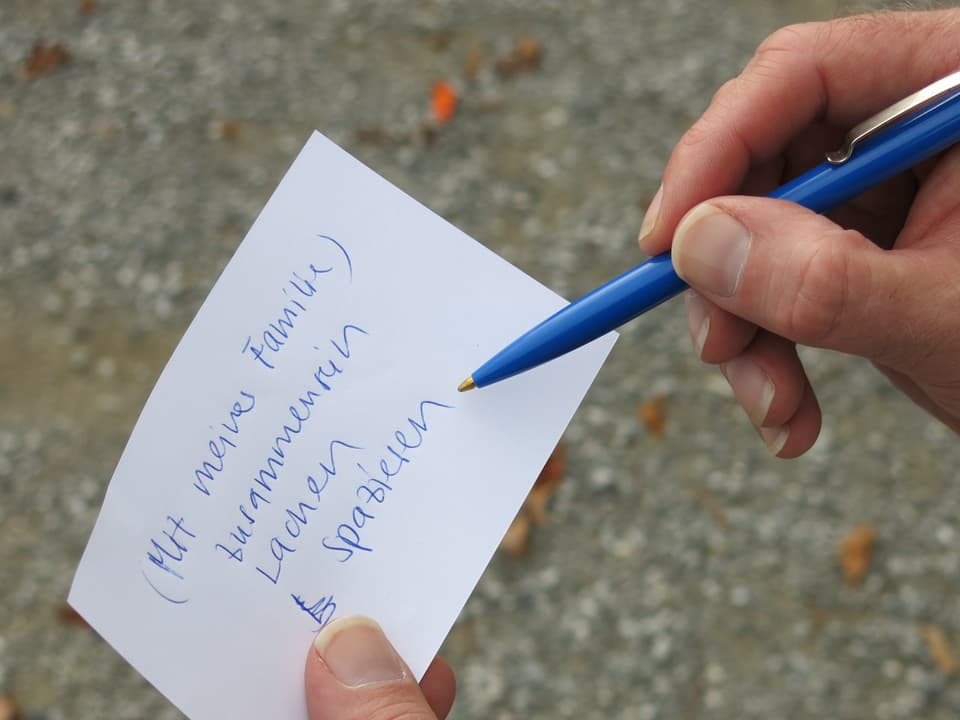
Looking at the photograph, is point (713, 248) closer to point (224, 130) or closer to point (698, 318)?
point (698, 318)

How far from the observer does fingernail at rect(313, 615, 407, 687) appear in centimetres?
72

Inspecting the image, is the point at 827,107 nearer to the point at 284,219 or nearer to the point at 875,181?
the point at 875,181

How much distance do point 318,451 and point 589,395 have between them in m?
0.91

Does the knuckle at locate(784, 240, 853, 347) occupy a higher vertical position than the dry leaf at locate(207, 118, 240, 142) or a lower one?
higher

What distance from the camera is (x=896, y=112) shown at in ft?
2.55

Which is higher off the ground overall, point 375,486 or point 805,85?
point 805,85

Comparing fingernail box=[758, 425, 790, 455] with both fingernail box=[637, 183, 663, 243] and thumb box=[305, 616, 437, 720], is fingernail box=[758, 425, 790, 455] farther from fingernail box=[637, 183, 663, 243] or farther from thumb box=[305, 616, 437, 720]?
thumb box=[305, 616, 437, 720]

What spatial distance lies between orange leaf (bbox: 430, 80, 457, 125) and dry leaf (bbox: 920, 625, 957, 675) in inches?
52.5

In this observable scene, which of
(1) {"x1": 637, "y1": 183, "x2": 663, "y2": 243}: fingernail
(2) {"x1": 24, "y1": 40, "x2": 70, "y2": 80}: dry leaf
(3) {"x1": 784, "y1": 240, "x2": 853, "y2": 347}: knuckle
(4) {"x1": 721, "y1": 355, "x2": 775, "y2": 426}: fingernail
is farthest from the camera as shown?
(2) {"x1": 24, "y1": 40, "x2": 70, "y2": 80}: dry leaf

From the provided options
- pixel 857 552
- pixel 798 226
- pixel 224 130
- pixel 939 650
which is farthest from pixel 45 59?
pixel 939 650

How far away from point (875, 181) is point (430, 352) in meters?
0.43

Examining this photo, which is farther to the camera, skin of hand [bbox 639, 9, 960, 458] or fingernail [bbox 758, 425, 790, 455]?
fingernail [bbox 758, 425, 790, 455]

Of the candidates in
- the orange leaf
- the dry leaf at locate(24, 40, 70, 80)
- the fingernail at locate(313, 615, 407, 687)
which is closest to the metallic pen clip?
the fingernail at locate(313, 615, 407, 687)

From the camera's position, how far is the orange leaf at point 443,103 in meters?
1.84
